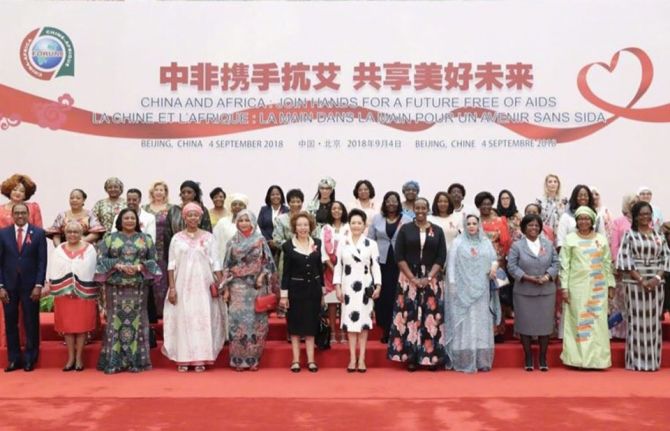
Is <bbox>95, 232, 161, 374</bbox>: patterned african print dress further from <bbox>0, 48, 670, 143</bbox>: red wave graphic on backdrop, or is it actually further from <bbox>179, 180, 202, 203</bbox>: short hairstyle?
<bbox>0, 48, 670, 143</bbox>: red wave graphic on backdrop

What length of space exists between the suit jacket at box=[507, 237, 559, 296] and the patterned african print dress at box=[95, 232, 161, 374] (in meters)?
2.72

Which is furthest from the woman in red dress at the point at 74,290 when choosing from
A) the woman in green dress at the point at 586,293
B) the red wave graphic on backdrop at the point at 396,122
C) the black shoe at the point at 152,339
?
the woman in green dress at the point at 586,293

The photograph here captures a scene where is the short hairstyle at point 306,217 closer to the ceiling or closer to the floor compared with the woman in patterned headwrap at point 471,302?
closer to the ceiling

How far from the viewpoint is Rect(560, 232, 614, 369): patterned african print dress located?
18.6 ft

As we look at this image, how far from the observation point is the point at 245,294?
5.68m

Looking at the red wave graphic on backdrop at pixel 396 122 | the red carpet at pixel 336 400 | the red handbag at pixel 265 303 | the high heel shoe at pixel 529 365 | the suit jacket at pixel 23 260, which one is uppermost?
the red wave graphic on backdrop at pixel 396 122

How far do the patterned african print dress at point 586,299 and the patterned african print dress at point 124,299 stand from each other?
3162mm

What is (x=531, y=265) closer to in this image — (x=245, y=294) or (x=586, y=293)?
(x=586, y=293)

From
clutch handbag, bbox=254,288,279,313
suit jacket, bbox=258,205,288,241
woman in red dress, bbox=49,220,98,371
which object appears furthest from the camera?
suit jacket, bbox=258,205,288,241

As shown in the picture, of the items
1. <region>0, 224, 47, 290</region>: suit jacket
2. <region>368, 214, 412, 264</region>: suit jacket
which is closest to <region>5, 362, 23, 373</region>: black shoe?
<region>0, 224, 47, 290</region>: suit jacket

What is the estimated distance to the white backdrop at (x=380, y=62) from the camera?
7.89 meters

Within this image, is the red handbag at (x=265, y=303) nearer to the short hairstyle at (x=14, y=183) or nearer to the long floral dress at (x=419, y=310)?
the long floral dress at (x=419, y=310)

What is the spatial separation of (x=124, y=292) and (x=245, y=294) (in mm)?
905

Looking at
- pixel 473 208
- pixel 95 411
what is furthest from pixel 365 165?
pixel 95 411
